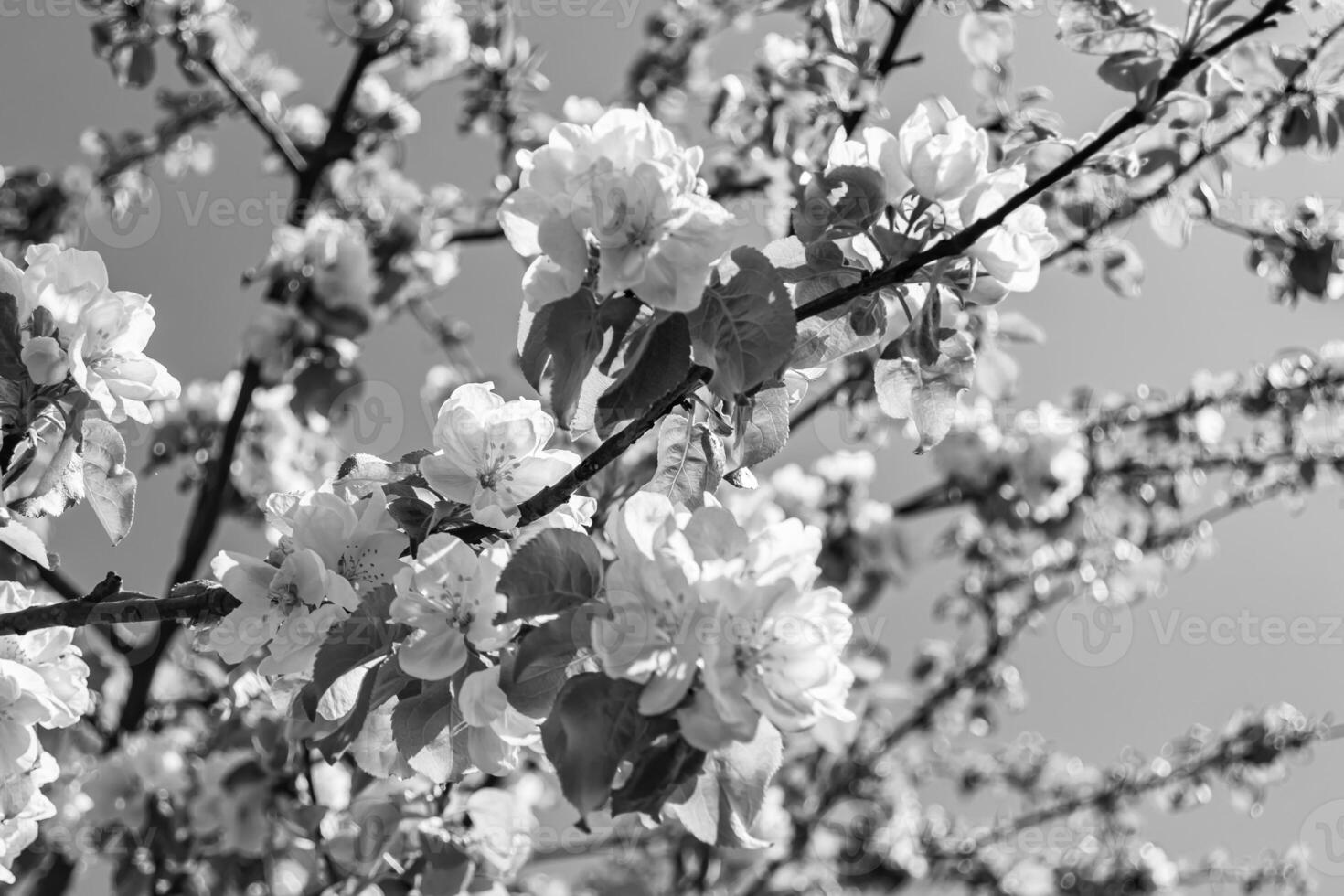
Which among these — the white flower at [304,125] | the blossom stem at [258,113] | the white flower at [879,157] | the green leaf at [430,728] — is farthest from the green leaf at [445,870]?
the white flower at [304,125]

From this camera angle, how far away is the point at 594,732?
2.85ft

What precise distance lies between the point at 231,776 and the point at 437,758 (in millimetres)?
1289

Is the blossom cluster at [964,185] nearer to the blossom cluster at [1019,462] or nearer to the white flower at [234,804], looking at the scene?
the white flower at [234,804]

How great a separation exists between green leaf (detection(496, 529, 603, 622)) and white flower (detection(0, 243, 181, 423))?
0.55 m

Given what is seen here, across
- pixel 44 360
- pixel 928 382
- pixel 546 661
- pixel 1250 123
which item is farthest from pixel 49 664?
pixel 1250 123

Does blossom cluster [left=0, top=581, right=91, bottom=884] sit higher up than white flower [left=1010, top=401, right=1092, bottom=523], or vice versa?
blossom cluster [left=0, top=581, right=91, bottom=884]

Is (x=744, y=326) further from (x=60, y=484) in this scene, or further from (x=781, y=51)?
(x=781, y=51)

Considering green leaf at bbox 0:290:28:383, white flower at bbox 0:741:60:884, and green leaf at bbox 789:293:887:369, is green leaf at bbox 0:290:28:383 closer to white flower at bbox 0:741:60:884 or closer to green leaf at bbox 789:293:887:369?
white flower at bbox 0:741:60:884

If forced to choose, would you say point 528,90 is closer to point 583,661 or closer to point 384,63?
point 384,63

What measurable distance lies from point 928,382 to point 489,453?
0.49m

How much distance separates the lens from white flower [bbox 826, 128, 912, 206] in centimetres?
109

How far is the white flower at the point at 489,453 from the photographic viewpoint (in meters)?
1.12

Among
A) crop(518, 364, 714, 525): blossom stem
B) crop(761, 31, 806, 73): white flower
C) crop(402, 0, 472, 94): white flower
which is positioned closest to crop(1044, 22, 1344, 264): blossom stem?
crop(761, 31, 806, 73): white flower

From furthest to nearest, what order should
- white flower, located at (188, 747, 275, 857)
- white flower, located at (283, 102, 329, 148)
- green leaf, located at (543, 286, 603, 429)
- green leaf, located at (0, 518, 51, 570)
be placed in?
1. white flower, located at (283, 102, 329, 148)
2. white flower, located at (188, 747, 275, 857)
3. green leaf, located at (0, 518, 51, 570)
4. green leaf, located at (543, 286, 603, 429)
